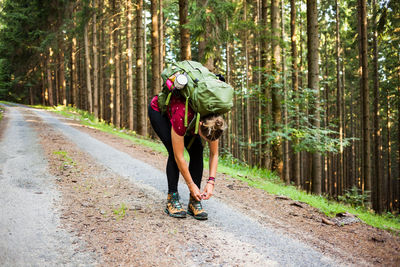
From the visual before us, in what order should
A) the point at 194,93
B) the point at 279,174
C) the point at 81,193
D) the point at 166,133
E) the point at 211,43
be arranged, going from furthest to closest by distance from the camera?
the point at 279,174 → the point at 211,43 → the point at 81,193 → the point at 166,133 → the point at 194,93

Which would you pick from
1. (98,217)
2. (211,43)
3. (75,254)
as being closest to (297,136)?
(211,43)

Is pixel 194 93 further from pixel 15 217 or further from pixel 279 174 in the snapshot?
pixel 279 174

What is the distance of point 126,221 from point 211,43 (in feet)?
26.2

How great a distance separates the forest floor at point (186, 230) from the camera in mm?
2586

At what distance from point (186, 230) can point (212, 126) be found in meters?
1.27

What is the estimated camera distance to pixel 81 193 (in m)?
4.29

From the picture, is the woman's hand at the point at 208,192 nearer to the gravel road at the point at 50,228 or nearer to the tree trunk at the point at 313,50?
the gravel road at the point at 50,228

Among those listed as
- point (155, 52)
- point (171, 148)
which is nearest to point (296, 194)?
point (171, 148)

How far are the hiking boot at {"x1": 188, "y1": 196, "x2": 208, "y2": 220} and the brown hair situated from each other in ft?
3.59

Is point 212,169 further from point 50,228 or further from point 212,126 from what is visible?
point 50,228

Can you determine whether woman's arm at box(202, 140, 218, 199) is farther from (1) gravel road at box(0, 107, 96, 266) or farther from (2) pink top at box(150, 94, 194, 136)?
(1) gravel road at box(0, 107, 96, 266)

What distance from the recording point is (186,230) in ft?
10.3

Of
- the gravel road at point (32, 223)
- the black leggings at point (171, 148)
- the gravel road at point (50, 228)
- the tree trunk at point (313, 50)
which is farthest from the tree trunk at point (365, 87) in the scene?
the gravel road at point (32, 223)

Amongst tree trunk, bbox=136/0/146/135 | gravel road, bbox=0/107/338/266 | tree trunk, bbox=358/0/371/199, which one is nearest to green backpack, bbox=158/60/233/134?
gravel road, bbox=0/107/338/266
